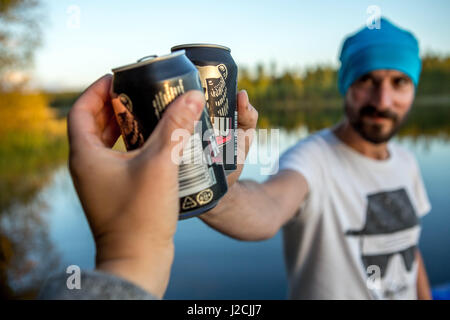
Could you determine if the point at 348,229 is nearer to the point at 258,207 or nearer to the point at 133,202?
the point at 258,207

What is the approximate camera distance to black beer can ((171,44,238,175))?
0.99m

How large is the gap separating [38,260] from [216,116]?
5.08 m

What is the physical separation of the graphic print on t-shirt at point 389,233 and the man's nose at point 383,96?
0.54 m

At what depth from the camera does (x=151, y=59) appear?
0.79m

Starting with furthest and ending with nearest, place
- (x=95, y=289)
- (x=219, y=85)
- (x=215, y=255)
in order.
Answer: (x=215, y=255) → (x=219, y=85) → (x=95, y=289)

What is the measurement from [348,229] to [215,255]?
4.18 metres

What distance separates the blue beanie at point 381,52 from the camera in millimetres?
2055

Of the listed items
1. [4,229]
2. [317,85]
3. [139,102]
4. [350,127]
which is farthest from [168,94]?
[317,85]

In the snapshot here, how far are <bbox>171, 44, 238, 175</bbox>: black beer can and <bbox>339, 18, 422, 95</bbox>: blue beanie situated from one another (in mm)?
1341

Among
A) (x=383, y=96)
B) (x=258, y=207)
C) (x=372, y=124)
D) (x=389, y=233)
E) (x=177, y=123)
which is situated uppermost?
(x=177, y=123)

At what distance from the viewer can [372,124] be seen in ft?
6.97

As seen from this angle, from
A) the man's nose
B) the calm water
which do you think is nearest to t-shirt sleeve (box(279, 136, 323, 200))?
the man's nose

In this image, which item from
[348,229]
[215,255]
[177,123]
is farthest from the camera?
[215,255]

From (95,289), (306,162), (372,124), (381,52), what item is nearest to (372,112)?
(372,124)
